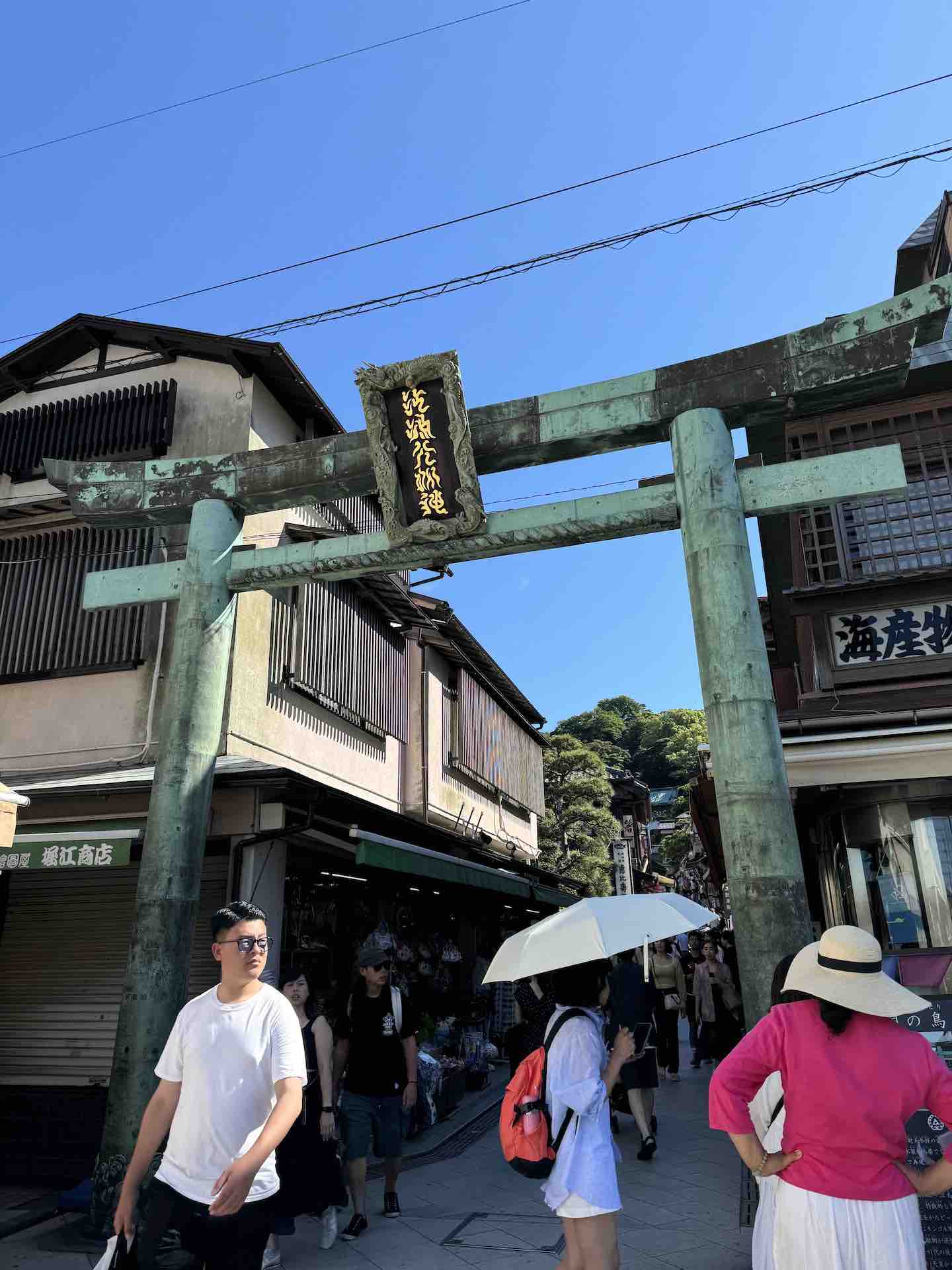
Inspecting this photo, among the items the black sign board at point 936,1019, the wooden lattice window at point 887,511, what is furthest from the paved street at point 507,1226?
the wooden lattice window at point 887,511

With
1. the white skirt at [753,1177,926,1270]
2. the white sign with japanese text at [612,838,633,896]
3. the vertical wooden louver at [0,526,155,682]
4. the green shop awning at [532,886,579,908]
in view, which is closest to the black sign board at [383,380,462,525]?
the vertical wooden louver at [0,526,155,682]

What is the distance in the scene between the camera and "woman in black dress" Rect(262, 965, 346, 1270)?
215 inches

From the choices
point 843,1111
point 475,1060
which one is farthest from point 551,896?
point 843,1111

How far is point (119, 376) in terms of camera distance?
41.4ft

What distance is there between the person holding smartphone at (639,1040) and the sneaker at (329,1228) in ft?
9.10

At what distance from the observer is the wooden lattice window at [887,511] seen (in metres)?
9.27

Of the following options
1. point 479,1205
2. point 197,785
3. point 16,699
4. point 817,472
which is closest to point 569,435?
point 817,472

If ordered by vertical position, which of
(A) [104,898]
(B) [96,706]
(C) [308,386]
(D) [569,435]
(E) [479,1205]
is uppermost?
(C) [308,386]

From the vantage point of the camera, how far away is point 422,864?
31.2ft

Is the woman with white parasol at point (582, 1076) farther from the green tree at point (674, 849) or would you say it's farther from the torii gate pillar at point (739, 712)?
the green tree at point (674, 849)

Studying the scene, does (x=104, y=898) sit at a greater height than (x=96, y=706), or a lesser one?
lesser

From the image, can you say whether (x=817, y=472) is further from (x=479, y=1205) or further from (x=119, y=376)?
(x=119, y=376)

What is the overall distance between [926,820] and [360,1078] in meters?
5.96

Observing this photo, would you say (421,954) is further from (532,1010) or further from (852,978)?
(852,978)
